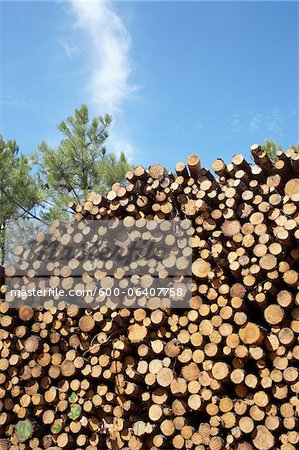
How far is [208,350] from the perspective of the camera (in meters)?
2.88

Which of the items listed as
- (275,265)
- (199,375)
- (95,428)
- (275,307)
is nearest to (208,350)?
(199,375)

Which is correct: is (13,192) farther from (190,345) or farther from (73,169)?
(190,345)

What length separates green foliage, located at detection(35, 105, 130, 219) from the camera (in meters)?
10.5

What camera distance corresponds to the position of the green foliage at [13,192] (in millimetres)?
10375

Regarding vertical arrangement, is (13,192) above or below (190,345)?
above

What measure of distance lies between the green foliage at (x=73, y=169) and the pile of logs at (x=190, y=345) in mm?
6887

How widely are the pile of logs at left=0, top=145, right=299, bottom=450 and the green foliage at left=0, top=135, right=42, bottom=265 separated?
7264 mm

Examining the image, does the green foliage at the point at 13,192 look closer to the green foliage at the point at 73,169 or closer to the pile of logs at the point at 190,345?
the green foliage at the point at 73,169

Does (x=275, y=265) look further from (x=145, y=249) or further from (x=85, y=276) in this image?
(x=85, y=276)

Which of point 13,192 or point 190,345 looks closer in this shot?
point 190,345

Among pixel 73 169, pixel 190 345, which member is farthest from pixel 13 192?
pixel 190 345

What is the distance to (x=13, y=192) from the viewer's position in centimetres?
1049

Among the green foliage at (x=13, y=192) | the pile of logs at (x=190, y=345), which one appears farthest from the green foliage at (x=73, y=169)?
the pile of logs at (x=190, y=345)

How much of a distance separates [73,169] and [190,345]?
8.44 m
